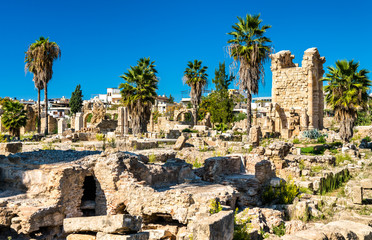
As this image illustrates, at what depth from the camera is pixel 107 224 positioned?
5.03 m

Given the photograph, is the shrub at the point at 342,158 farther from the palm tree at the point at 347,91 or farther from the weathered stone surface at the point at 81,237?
the weathered stone surface at the point at 81,237

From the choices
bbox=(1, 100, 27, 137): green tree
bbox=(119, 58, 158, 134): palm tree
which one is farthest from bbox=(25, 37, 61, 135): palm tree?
bbox=(119, 58, 158, 134): palm tree

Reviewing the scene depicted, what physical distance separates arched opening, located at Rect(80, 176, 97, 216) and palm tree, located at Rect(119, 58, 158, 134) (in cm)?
1684

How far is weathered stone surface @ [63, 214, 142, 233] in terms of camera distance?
4.90m

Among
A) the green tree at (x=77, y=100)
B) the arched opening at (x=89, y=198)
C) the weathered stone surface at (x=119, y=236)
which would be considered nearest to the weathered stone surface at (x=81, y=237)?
the weathered stone surface at (x=119, y=236)

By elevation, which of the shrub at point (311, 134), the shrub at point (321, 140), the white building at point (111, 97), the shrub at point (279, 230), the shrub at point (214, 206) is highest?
the white building at point (111, 97)

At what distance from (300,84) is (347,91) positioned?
408 inches

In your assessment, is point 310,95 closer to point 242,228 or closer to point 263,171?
point 263,171

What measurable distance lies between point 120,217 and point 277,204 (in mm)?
5868

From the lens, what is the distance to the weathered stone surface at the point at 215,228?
4602 millimetres

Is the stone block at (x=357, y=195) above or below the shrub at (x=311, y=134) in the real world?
below

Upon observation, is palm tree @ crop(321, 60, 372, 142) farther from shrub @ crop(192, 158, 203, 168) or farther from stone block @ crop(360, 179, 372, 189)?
shrub @ crop(192, 158, 203, 168)

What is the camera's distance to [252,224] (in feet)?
22.8

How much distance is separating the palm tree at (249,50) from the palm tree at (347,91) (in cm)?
437
